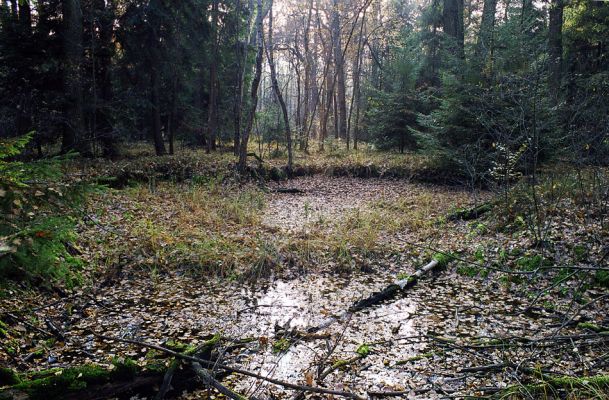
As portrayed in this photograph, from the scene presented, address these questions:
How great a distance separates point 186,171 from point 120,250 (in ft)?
18.6

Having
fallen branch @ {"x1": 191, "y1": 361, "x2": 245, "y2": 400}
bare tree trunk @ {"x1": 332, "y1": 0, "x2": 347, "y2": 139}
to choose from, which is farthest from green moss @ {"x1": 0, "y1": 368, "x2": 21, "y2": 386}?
bare tree trunk @ {"x1": 332, "y1": 0, "x2": 347, "y2": 139}

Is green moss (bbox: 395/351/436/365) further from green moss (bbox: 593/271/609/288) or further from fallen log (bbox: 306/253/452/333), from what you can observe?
green moss (bbox: 593/271/609/288)

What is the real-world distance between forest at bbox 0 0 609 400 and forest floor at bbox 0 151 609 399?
1.2 inches

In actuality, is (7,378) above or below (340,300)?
above

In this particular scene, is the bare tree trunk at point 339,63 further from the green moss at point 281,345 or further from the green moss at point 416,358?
the green moss at point 416,358

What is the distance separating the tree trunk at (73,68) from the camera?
9953 mm

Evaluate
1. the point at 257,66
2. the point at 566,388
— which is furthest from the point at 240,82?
the point at 566,388

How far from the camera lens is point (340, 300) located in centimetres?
484

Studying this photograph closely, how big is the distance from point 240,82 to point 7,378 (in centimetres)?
1100

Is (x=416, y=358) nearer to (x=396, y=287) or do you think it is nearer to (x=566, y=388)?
(x=566, y=388)

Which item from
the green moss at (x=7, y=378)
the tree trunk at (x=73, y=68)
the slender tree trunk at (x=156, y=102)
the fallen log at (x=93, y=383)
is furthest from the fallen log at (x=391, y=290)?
the slender tree trunk at (x=156, y=102)

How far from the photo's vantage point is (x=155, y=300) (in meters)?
4.72

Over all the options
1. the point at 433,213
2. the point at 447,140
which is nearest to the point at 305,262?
the point at 433,213

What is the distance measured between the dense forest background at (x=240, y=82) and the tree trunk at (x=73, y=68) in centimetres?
3
